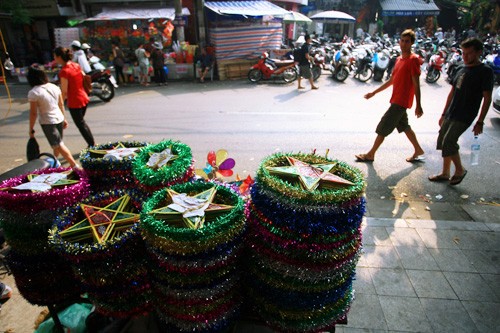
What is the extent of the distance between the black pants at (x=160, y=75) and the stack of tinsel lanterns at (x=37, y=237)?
11245 millimetres

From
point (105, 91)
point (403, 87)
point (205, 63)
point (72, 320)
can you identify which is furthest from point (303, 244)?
point (205, 63)

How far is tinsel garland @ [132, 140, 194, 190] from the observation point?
1.83 m

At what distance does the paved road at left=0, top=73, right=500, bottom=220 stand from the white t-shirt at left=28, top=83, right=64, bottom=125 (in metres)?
1.70

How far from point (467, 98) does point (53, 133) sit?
5983mm

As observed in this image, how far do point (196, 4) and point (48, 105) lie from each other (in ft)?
39.6

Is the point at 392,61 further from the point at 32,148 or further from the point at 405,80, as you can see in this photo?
the point at 32,148

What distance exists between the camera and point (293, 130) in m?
7.30

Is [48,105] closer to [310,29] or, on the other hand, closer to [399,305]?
[399,305]

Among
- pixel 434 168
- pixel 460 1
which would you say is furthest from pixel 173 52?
pixel 460 1

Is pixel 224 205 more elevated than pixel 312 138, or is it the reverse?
pixel 224 205

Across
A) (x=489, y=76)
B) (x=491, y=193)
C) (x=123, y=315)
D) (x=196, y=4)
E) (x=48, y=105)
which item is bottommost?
(x=491, y=193)

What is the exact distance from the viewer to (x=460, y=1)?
86.0 ft

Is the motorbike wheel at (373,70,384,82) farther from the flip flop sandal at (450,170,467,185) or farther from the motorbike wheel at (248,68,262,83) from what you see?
the flip flop sandal at (450,170,467,185)

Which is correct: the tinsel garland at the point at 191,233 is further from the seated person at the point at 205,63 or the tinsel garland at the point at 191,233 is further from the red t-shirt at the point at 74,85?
the seated person at the point at 205,63
